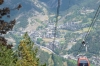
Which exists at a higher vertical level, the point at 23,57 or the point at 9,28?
the point at 9,28

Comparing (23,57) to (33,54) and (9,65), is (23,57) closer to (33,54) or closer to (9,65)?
(33,54)

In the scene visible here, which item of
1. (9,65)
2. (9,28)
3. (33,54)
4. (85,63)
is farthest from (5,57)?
(85,63)

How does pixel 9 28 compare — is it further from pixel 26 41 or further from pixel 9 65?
pixel 26 41

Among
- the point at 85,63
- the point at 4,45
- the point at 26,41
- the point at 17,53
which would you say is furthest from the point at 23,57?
the point at 85,63

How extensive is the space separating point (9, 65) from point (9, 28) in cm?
659

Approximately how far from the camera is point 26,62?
4678 cm

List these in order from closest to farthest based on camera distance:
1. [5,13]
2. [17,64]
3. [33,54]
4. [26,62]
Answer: [5,13] → [17,64] → [26,62] → [33,54]

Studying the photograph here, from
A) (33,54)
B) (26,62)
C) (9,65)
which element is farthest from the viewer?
(33,54)

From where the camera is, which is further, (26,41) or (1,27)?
(26,41)

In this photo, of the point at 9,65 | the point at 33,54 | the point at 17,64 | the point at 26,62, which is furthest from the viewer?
the point at 33,54

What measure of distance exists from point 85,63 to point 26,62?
11.1 m

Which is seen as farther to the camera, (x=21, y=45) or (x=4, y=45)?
(x=21, y=45)

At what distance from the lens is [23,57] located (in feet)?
159

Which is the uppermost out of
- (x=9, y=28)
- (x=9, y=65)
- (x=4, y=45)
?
(x=9, y=28)
